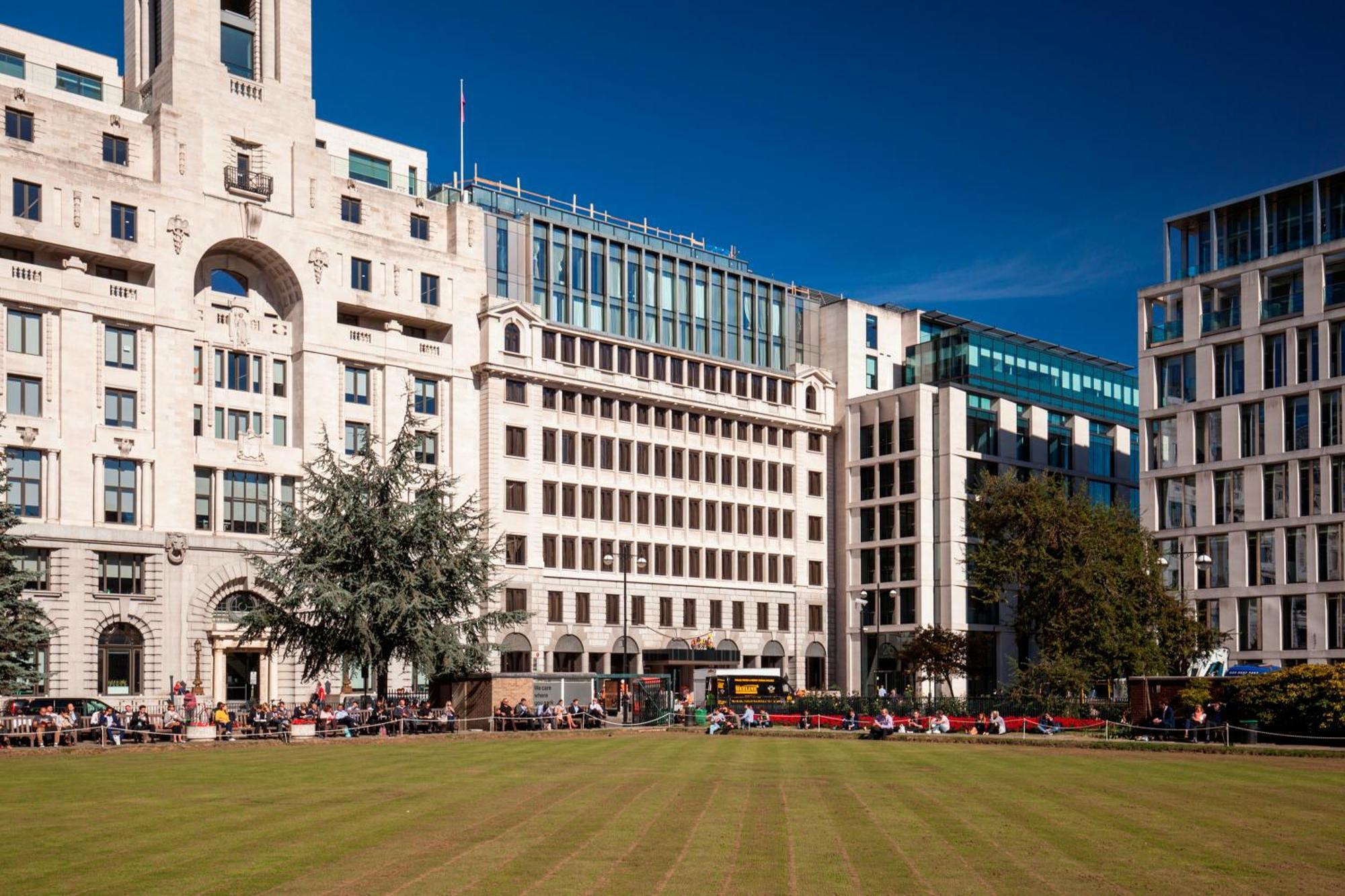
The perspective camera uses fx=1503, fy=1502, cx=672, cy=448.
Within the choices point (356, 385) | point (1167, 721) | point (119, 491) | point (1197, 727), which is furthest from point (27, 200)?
point (1197, 727)

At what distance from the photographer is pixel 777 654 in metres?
107

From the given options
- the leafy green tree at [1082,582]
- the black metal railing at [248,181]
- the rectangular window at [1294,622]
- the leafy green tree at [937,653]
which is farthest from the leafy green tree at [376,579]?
the rectangular window at [1294,622]

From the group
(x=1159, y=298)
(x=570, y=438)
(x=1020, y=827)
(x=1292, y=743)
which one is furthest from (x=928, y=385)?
(x=1020, y=827)

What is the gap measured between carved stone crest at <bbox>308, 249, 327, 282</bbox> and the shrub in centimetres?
5357

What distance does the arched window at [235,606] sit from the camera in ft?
247

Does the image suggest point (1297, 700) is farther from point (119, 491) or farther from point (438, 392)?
point (438, 392)

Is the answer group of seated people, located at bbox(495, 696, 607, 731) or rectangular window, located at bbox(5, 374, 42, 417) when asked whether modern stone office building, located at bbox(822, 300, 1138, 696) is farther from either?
rectangular window, located at bbox(5, 374, 42, 417)

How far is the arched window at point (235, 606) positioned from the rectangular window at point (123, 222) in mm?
18634

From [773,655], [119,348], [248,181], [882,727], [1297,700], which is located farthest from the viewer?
[773,655]

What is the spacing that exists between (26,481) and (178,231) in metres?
15.1

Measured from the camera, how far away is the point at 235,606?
250 feet

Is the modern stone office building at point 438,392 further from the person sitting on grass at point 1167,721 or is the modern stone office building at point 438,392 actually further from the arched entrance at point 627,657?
the person sitting on grass at point 1167,721

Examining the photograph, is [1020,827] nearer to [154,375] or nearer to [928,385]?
[154,375]

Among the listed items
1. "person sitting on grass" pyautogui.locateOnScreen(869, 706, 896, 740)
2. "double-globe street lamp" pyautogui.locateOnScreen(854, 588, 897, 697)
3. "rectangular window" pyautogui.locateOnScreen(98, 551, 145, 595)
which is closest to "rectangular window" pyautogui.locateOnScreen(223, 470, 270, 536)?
"rectangular window" pyautogui.locateOnScreen(98, 551, 145, 595)
